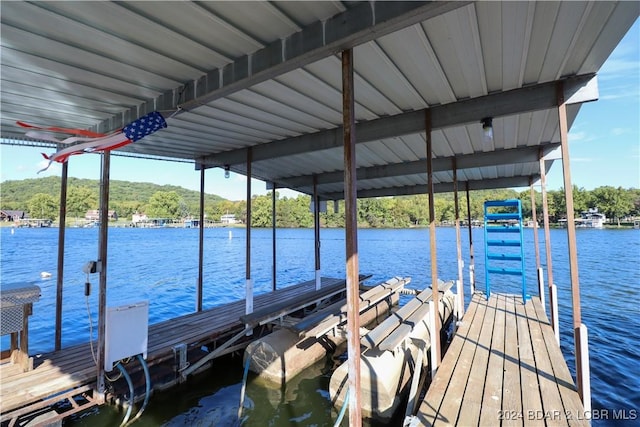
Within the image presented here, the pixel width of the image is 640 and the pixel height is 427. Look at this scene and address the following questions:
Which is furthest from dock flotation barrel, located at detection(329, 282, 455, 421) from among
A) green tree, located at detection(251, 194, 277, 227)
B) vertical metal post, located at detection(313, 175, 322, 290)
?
green tree, located at detection(251, 194, 277, 227)

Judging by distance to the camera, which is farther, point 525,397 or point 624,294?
point 624,294

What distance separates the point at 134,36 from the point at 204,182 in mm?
5612

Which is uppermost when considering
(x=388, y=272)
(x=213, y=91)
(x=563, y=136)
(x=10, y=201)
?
(x=10, y=201)

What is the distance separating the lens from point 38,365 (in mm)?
4391

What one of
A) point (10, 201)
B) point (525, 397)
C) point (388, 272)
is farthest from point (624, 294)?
point (10, 201)

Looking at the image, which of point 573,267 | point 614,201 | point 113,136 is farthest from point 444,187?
point 614,201

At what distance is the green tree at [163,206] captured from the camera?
76.8 m

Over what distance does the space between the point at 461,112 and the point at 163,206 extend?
8302 centimetres

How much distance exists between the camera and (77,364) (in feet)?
14.6

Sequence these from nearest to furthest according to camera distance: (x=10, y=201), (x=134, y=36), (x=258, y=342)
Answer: (x=134, y=36)
(x=258, y=342)
(x=10, y=201)

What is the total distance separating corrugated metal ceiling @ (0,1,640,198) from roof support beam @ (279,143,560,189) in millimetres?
1190

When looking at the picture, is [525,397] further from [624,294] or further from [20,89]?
[624,294]

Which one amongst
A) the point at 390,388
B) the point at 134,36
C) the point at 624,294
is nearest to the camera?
the point at 134,36

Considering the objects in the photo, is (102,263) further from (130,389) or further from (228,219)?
(228,219)
